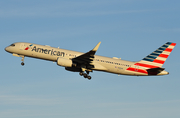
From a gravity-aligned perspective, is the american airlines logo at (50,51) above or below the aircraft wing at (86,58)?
above

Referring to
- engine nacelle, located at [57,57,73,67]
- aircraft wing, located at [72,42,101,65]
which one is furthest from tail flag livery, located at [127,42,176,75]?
engine nacelle, located at [57,57,73,67]

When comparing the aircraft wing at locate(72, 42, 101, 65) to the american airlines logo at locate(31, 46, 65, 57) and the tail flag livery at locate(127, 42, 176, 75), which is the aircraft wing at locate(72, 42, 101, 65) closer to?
the american airlines logo at locate(31, 46, 65, 57)

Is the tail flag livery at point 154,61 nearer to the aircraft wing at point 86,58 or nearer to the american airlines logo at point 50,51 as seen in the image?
the aircraft wing at point 86,58

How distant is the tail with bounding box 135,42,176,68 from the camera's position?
54.9m

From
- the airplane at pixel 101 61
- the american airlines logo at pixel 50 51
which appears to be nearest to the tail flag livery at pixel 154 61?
the airplane at pixel 101 61

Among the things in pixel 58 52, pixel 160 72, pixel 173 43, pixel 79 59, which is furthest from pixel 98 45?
pixel 173 43

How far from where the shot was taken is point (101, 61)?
54.8 m

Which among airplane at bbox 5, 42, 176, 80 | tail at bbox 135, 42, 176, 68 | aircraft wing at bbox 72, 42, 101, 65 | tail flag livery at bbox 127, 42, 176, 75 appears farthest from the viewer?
tail at bbox 135, 42, 176, 68

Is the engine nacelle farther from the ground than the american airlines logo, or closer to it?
closer to it

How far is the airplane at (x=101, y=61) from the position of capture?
176 feet

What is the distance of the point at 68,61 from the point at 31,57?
9070 mm

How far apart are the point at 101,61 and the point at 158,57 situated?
11780 millimetres

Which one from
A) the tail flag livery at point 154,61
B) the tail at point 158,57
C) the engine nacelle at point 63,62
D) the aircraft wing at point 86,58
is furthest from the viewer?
the tail at point 158,57

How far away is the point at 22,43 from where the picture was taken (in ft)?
190
